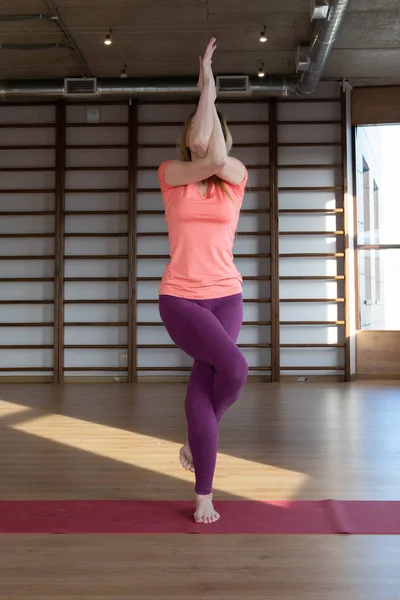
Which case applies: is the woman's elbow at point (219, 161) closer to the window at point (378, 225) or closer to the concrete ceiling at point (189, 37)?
the concrete ceiling at point (189, 37)

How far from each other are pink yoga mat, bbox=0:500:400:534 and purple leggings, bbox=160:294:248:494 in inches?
5.5

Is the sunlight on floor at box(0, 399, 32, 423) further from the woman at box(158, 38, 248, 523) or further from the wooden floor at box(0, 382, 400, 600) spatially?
the woman at box(158, 38, 248, 523)

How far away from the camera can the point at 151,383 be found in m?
7.02

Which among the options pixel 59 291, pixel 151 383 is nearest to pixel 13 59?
pixel 59 291

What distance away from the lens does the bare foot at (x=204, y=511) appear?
1.90 m

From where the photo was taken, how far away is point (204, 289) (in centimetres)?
192

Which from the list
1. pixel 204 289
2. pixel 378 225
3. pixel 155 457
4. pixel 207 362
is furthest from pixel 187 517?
pixel 378 225

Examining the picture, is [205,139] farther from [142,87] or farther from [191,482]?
[142,87]

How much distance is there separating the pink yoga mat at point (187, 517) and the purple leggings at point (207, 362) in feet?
0.46

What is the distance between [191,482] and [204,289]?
3.08 ft

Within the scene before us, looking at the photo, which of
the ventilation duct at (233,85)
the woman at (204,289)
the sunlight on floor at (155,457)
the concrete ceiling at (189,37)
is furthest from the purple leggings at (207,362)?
the ventilation duct at (233,85)

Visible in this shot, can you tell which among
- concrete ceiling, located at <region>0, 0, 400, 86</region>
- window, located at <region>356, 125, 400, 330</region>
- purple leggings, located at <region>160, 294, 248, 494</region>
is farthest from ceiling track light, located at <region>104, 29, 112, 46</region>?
purple leggings, located at <region>160, 294, 248, 494</region>

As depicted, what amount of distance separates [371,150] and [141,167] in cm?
264

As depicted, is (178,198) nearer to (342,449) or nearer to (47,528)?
(47,528)
